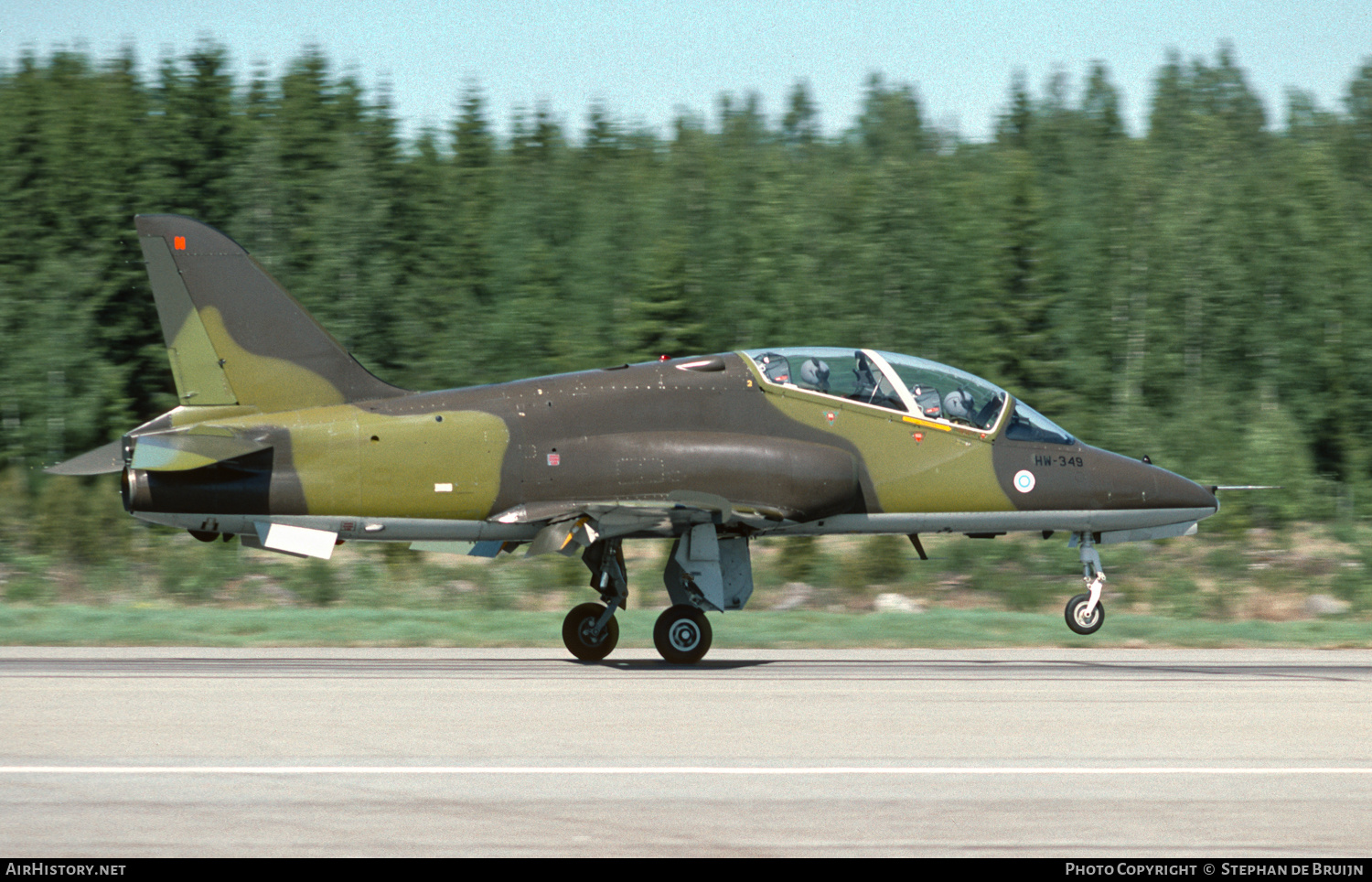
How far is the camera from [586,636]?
1467 centimetres

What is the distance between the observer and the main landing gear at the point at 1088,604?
15.8 m

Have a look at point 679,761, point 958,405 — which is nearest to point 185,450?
point 679,761

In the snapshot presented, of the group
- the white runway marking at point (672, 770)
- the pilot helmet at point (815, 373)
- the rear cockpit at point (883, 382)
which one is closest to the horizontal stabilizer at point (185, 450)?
the rear cockpit at point (883, 382)

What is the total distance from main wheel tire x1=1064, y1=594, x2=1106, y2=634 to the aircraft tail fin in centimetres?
804

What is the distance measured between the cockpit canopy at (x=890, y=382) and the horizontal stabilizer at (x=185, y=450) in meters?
5.54

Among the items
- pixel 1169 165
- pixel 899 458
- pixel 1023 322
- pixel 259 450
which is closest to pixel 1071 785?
pixel 899 458

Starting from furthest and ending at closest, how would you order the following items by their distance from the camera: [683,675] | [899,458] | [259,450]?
1. [899,458]
2. [259,450]
3. [683,675]

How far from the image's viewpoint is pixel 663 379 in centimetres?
1495

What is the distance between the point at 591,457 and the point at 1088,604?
6.06 metres

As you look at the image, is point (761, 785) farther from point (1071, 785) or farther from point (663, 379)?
point (663, 379)

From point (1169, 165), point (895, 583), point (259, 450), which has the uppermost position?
point (1169, 165)

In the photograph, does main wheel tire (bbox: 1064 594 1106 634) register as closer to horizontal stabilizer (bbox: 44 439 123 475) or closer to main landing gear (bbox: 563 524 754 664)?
main landing gear (bbox: 563 524 754 664)

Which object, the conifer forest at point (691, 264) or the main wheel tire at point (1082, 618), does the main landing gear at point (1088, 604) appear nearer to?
the main wheel tire at point (1082, 618)

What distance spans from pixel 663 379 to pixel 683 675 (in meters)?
3.45
